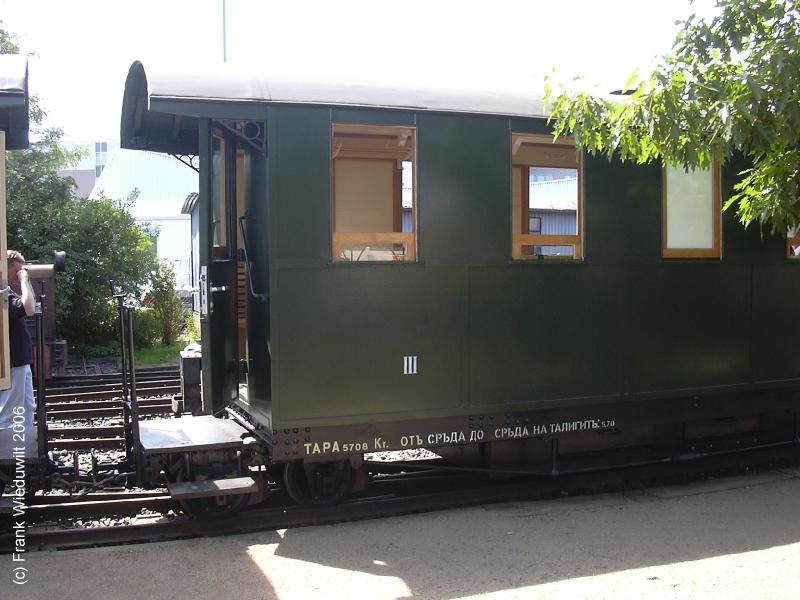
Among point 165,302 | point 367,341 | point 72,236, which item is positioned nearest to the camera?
point 367,341

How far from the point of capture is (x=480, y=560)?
510cm

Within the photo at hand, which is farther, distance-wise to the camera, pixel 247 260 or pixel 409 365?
pixel 247 260

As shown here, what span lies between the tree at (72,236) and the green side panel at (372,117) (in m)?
12.0

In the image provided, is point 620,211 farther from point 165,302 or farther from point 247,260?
point 165,302

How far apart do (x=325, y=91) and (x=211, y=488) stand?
268 cm

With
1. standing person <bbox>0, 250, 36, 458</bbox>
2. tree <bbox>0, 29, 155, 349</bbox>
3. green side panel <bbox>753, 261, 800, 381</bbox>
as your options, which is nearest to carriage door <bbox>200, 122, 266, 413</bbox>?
standing person <bbox>0, 250, 36, 458</bbox>

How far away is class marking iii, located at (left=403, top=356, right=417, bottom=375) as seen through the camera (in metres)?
5.56

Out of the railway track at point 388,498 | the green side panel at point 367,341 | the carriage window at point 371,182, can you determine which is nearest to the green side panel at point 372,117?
the carriage window at point 371,182

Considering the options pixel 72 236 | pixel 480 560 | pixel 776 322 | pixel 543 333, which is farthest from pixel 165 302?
pixel 480 560

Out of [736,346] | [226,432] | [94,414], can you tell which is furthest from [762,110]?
[94,414]

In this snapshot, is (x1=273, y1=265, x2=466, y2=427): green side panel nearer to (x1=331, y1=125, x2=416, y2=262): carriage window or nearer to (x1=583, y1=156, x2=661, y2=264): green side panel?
(x1=331, y1=125, x2=416, y2=262): carriage window

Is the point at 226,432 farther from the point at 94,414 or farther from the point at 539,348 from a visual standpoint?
the point at 94,414

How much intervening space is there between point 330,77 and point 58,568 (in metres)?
3.53

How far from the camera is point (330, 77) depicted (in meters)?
5.53
